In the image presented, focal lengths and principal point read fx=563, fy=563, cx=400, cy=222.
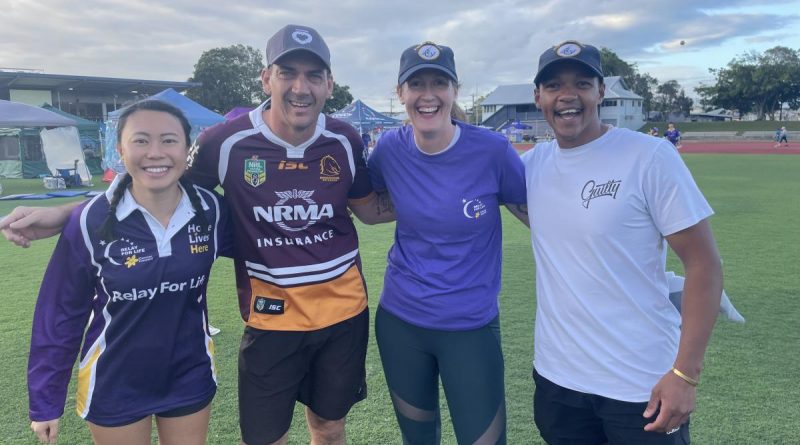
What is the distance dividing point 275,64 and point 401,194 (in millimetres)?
900

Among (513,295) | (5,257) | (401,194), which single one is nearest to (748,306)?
(513,295)

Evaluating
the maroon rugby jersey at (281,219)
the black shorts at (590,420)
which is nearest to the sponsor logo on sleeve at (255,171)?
the maroon rugby jersey at (281,219)

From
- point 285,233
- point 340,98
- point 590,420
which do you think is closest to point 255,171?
point 285,233

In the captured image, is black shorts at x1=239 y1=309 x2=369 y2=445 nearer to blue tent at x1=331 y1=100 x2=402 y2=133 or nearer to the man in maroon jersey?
the man in maroon jersey

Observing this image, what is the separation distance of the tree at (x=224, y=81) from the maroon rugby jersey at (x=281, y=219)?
184ft

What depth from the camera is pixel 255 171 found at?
9.17 feet

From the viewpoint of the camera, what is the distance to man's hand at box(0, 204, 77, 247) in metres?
2.32

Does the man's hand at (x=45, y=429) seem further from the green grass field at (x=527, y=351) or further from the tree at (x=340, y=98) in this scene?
the tree at (x=340, y=98)

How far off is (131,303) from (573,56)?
6.90 feet

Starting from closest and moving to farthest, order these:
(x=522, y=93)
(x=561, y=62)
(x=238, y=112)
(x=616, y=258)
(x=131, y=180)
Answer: (x=616, y=258) < (x=561, y=62) < (x=131, y=180) < (x=238, y=112) < (x=522, y=93)

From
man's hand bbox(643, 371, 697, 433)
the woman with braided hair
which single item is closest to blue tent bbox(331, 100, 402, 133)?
the woman with braided hair

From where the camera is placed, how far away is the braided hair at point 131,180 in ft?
7.55

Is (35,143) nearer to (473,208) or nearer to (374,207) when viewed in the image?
(374,207)

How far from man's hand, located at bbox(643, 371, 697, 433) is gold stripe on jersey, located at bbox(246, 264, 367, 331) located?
1467 mm
